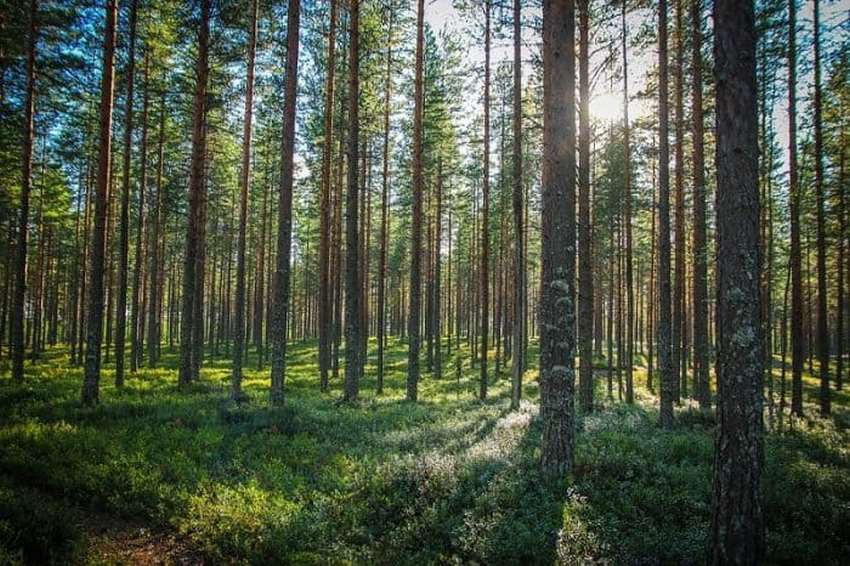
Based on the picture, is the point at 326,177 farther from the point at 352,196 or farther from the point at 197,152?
the point at 197,152

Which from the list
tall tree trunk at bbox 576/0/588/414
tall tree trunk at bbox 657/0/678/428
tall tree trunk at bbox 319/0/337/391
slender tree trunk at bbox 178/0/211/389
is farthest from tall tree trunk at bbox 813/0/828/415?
slender tree trunk at bbox 178/0/211/389

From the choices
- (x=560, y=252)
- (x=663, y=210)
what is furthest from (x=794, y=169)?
(x=560, y=252)

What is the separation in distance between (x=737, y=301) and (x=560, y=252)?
2979 millimetres

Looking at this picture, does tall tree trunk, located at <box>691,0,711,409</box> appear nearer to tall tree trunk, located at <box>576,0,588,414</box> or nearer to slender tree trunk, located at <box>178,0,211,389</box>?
tall tree trunk, located at <box>576,0,588,414</box>

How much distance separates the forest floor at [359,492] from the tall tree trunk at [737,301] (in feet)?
3.09

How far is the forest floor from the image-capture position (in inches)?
219

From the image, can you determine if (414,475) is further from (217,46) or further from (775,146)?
(775,146)

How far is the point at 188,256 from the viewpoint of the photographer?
1600 cm

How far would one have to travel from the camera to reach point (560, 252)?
7613 millimetres

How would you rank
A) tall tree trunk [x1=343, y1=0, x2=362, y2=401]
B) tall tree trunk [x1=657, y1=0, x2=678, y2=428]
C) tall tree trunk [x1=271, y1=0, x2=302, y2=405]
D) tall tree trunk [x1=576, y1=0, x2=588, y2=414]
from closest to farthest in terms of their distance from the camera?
tall tree trunk [x1=657, y1=0, x2=678, y2=428], tall tree trunk [x1=271, y1=0, x2=302, y2=405], tall tree trunk [x1=576, y1=0, x2=588, y2=414], tall tree trunk [x1=343, y1=0, x2=362, y2=401]

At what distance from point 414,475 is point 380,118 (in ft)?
61.0

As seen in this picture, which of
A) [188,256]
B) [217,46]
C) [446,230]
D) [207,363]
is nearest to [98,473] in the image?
[188,256]

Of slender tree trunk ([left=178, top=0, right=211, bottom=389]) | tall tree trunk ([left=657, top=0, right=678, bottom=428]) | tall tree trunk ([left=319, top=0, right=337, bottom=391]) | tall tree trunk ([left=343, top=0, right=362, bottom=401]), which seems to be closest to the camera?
tall tree trunk ([left=657, top=0, right=678, bottom=428])

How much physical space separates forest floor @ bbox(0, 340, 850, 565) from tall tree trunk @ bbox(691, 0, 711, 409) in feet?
15.2
